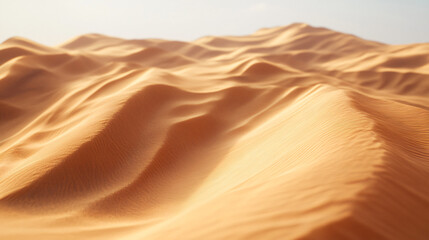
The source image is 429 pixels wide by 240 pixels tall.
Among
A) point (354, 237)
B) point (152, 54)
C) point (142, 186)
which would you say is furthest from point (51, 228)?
point (152, 54)

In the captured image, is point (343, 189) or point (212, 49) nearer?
point (343, 189)

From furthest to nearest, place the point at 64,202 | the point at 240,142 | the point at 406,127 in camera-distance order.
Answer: the point at 240,142, the point at 406,127, the point at 64,202

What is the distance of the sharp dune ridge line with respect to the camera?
2.39 m

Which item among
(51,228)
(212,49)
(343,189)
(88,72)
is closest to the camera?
(343,189)

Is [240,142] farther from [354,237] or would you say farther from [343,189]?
[354,237]

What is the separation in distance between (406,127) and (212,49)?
79.4 ft

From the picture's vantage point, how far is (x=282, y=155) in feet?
13.4

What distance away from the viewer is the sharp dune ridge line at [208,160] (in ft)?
7.84

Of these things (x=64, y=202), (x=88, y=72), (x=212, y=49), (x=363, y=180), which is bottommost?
(x=363, y=180)

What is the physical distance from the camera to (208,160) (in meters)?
5.64

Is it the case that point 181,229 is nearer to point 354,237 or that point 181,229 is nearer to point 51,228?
point 354,237

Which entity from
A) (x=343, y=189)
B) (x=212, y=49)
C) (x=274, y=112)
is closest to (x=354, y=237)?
(x=343, y=189)

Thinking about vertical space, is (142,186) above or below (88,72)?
below

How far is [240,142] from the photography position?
602 centimetres
